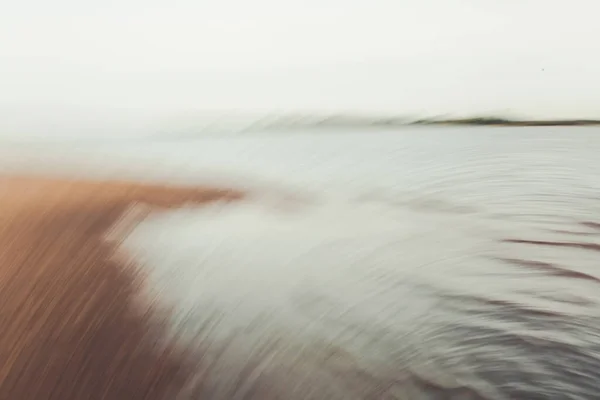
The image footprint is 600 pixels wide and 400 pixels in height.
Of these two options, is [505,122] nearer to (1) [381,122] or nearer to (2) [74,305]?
(1) [381,122]

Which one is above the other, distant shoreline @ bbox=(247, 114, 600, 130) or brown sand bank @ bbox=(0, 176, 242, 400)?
distant shoreline @ bbox=(247, 114, 600, 130)

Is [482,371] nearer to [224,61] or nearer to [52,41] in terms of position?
[224,61]

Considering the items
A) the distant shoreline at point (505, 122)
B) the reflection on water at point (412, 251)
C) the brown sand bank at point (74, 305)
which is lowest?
the brown sand bank at point (74, 305)

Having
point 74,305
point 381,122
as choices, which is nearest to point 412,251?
point 381,122

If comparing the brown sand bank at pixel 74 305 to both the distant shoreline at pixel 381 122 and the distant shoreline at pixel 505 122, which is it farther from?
the distant shoreline at pixel 505 122

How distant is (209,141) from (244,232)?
0.25ft

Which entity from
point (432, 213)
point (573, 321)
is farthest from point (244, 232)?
point (573, 321)

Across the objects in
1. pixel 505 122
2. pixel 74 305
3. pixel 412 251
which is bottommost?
pixel 74 305

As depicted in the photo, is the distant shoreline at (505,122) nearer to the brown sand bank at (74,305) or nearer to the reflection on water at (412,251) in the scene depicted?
the reflection on water at (412,251)

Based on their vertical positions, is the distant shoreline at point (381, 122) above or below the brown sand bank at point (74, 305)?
above

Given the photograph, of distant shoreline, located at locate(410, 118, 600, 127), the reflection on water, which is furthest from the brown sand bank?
distant shoreline, located at locate(410, 118, 600, 127)

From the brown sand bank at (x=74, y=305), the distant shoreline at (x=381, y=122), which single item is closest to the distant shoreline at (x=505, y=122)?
the distant shoreline at (x=381, y=122)

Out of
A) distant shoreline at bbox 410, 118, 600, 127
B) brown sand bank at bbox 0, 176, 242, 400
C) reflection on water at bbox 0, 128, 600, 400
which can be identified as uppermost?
distant shoreline at bbox 410, 118, 600, 127

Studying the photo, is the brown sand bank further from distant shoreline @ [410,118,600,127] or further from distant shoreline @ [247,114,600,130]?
distant shoreline @ [410,118,600,127]
